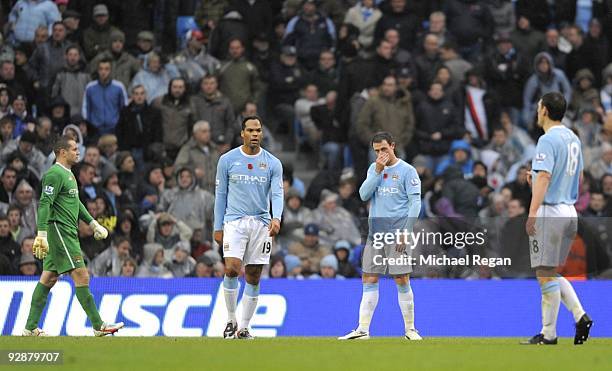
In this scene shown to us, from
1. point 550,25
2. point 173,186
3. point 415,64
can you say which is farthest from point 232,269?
point 550,25

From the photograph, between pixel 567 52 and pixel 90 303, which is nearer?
pixel 90 303

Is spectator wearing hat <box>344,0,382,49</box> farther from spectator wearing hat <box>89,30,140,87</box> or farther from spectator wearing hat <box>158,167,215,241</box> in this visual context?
spectator wearing hat <box>158,167,215,241</box>

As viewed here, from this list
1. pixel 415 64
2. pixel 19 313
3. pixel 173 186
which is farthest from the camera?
pixel 415 64

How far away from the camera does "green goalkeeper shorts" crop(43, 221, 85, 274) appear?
1628 centimetres

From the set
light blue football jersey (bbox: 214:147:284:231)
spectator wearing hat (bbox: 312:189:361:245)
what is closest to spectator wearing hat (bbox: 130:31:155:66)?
spectator wearing hat (bbox: 312:189:361:245)

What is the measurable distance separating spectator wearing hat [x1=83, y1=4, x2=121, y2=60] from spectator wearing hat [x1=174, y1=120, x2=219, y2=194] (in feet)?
9.42

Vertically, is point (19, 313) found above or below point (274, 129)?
below

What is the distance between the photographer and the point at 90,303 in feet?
53.6

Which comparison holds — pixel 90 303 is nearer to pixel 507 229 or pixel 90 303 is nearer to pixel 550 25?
pixel 507 229

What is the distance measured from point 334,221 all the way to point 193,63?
472 centimetres

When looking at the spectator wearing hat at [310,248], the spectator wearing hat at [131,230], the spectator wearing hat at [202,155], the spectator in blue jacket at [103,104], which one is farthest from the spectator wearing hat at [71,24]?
Answer: the spectator wearing hat at [310,248]

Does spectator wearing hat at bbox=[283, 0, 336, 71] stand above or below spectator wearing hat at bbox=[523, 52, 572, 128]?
above

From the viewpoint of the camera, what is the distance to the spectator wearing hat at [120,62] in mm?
25109

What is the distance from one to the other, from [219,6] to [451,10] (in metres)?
4.41
